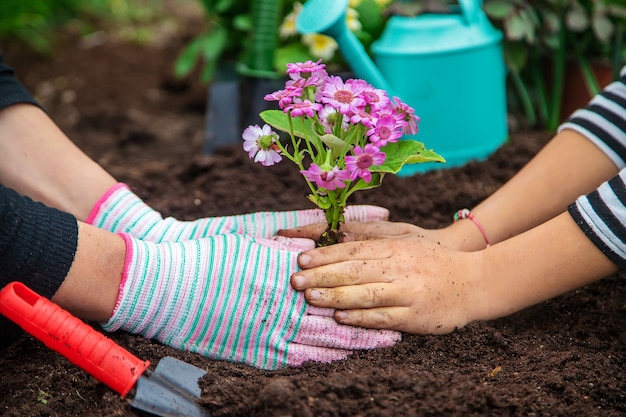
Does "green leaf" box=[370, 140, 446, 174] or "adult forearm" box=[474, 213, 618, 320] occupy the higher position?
"green leaf" box=[370, 140, 446, 174]

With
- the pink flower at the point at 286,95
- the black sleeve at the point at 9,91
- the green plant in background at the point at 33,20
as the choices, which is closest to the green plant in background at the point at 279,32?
the black sleeve at the point at 9,91

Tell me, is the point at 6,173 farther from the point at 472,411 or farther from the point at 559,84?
the point at 559,84

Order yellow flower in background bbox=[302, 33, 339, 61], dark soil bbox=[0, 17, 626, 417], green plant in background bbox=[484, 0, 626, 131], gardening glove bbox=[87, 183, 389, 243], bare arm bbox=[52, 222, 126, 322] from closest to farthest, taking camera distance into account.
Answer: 1. dark soil bbox=[0, 17, 626, 417]
2. bare arm bbox=[52, 222, 126, 322]
3. gardening glove bbox=[87, 183, 389, 243]
4. green plant in background bbox=[484, 0, 626, 131]
5. yellow flower in background bbox=[302, 33, 339, 61]

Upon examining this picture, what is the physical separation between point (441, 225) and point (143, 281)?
696 millimetres

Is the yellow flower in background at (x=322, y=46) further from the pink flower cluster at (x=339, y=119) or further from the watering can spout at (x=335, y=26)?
the pink flower cluster at (x=339, y=119)

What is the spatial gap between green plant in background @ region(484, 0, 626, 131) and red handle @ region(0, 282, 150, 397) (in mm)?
1484

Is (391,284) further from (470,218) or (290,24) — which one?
(290,24)

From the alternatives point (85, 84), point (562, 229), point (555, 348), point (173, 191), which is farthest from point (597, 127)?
point (85, 84)

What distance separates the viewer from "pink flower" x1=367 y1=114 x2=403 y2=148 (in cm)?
119

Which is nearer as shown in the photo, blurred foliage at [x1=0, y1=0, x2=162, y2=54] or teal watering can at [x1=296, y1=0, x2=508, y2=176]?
teal watering can at [x1=296, y1=0, x2=508, y2=176]

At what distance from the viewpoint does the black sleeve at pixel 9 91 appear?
5.08 ft

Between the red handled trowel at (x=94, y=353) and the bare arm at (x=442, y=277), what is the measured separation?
0.28 m

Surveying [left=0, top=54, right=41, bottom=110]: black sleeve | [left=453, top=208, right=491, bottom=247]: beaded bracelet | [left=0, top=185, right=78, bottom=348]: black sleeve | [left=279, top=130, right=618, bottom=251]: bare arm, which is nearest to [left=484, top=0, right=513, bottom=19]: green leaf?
[left=279, top=130, right=618, bottom=251]: bare arm

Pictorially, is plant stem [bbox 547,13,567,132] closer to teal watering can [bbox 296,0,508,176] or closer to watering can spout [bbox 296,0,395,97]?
teal watering can [bbox 296,0,508,176]
